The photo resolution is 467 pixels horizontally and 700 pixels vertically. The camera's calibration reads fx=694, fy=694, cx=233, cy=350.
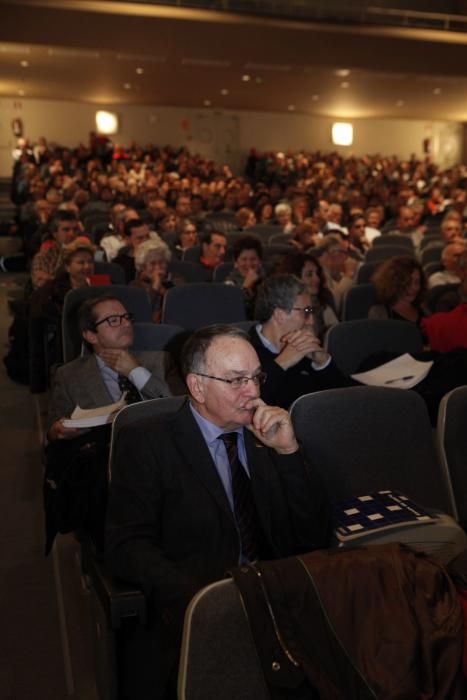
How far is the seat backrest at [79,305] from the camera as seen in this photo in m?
3.55

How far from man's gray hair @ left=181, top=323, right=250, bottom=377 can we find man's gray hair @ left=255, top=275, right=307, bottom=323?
0.96m

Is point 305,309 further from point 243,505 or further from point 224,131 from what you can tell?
point 224,131

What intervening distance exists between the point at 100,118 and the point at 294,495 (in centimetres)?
1806

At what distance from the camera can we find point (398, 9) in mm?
13594

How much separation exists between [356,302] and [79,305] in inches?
66.8

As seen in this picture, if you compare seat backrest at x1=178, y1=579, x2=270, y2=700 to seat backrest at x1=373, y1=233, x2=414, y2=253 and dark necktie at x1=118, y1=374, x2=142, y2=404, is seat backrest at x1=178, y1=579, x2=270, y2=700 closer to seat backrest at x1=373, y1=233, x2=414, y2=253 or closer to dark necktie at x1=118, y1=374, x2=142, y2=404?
dark necktie at x1=118, y1=374, x2=142, y2=404

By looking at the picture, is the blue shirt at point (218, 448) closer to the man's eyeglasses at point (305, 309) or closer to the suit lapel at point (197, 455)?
the suit lapel at point (197, 455)

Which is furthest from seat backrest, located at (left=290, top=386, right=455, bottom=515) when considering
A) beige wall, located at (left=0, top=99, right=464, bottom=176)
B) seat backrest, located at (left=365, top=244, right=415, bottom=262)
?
beige wall, located at (left=0, top=99, right=464, bottom=176)

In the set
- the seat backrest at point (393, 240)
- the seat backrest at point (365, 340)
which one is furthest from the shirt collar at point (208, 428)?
the seat backrest at point (393, 240)

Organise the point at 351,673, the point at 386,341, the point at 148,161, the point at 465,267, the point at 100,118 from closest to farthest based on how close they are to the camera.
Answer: the point at 351,673
the point at 386,341
the point at 465,267
the point at 148,161
the point at 100,118

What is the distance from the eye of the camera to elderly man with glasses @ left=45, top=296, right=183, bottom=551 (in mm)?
1994

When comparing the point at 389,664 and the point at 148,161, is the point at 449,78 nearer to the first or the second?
the point at 148,161

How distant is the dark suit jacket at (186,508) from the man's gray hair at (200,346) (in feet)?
0.40

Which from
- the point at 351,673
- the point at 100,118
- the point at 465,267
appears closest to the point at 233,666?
the point at 351,673
